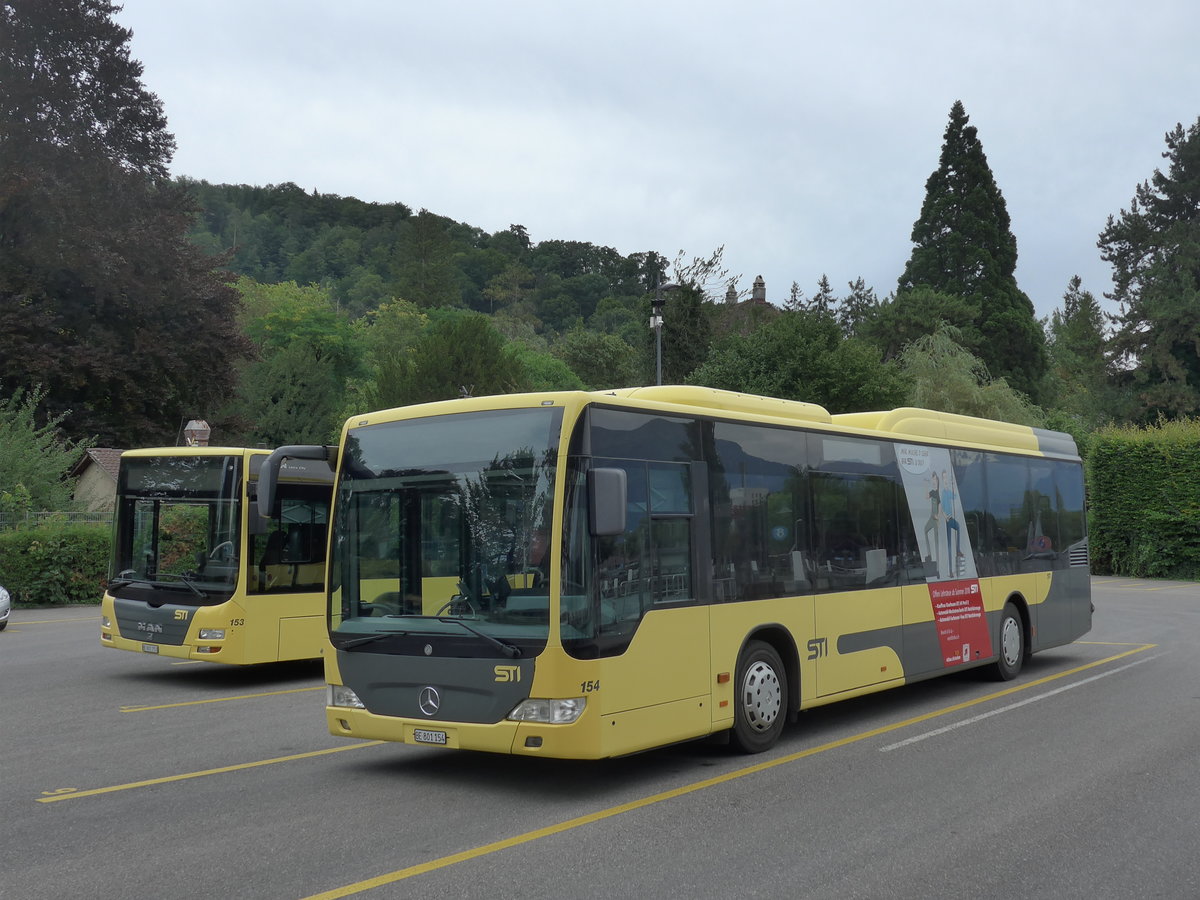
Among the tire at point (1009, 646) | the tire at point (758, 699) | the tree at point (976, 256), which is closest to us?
the tire at point (758, 699)

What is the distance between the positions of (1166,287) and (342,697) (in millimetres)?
58908

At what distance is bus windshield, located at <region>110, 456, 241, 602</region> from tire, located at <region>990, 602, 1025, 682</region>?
8.86 metres

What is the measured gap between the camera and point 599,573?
7.50 metres

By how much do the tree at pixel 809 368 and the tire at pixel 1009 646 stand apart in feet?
82.2

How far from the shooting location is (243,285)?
8781 cm

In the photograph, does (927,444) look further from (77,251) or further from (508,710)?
(77,251)

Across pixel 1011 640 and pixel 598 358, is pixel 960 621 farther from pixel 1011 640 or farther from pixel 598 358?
pixel 598 358

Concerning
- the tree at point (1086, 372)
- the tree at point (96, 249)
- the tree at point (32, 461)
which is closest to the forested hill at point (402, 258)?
the tree at point (1086, 372)

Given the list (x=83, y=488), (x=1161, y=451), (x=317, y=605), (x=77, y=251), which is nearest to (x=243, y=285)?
(x=83, y=488)

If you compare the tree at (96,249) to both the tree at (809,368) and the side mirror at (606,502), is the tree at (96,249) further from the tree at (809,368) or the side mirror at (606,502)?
the side mirror at (606,502)

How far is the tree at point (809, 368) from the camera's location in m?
39.6

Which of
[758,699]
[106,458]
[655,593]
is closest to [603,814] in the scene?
[655,593]

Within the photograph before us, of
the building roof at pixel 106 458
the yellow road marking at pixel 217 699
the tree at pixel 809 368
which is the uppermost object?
the tree at pixel 809 368

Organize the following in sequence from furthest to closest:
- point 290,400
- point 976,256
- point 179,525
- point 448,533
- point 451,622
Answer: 1. point 976,256
2. point 290,400
3. point 179,525
4. point 448,533
5. point 451,622
